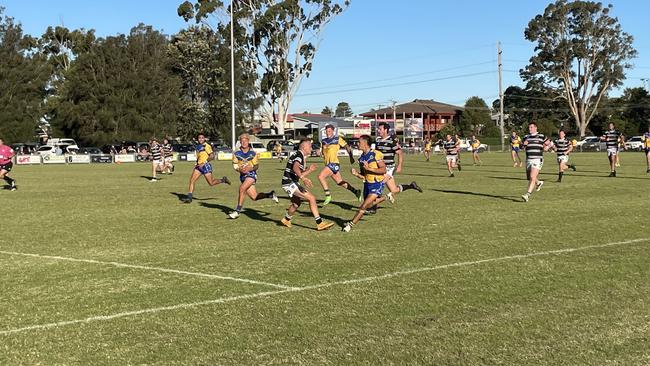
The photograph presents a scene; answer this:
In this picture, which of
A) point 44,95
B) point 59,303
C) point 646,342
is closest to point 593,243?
point 646,342

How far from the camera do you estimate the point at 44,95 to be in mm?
76500

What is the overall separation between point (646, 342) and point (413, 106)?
12783 cm

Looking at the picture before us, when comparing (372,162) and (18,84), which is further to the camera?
(18,84)

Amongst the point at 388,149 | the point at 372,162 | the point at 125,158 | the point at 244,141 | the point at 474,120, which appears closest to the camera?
the point at 372,162

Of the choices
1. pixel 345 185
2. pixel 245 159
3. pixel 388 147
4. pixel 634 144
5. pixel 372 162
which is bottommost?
pixel 634 144

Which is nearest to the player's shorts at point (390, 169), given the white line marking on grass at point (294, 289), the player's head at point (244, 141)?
the player's head at point (244, 141)

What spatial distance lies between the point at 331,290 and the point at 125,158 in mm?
51680

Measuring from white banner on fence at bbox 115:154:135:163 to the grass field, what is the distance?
42.5 m

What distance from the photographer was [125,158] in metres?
55.8

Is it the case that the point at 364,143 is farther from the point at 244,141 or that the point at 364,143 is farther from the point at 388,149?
the point at 388,149

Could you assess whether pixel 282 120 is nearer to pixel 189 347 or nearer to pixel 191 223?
pixel 191 223

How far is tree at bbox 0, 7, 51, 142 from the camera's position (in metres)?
69.6

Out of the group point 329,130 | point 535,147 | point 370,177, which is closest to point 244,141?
point 329,130

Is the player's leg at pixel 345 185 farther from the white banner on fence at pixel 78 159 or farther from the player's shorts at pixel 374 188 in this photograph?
the white banner on fence at pixel 78 159
